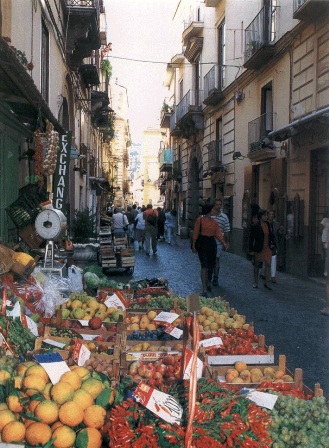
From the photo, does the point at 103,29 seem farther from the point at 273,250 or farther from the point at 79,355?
the point at 79,355

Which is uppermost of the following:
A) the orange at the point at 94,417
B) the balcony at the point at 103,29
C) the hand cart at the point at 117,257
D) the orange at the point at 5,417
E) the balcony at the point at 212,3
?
the balcony at the point at 103,29

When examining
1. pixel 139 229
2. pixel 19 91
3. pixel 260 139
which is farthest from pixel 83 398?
pixel 139 229

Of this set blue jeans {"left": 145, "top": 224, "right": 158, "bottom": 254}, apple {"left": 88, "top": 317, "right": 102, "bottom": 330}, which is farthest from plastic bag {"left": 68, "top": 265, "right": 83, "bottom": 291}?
blue jeans {"left": 145, "top": 224, "right": 158, "bottom": 254}

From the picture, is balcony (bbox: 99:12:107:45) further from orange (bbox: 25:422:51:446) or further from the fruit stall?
orange (bbox: 25:422:51:446)

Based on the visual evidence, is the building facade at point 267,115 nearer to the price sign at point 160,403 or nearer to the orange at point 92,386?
the orange at point 92,386

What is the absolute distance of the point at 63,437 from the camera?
279 centimetres

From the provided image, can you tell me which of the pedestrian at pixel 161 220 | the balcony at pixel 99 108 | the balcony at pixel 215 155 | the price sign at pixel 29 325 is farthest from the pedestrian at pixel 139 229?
the price sign at pixel 29 325

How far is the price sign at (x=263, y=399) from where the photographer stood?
3145mm

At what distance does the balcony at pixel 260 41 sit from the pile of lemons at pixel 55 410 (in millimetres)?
13227

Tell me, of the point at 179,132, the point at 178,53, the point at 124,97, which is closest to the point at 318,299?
the point at 179,132

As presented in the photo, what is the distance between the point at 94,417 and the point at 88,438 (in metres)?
0.14

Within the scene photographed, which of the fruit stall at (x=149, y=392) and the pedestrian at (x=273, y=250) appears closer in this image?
the fruit stall at (x=149, y=392)

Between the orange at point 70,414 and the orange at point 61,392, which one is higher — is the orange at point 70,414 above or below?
below

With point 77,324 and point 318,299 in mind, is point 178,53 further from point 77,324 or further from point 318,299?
point 77,324
